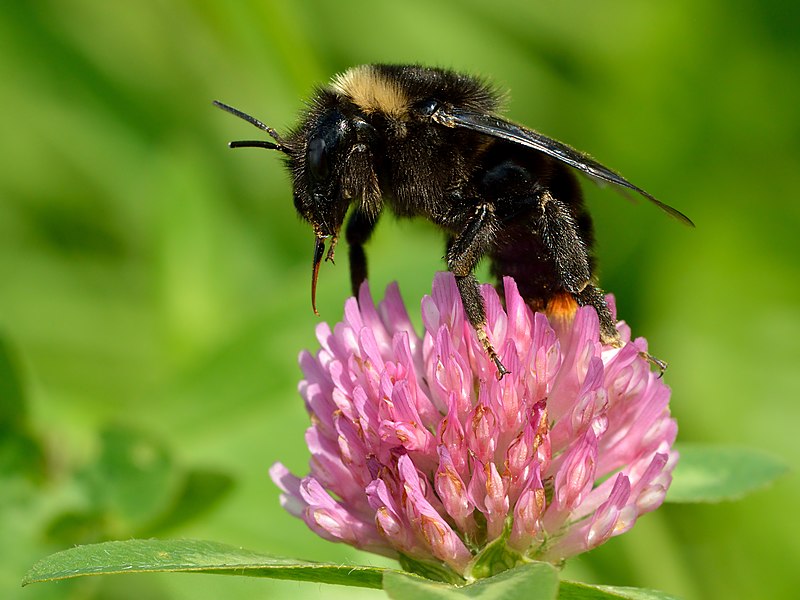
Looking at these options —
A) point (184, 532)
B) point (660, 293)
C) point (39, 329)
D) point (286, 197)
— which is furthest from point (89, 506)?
point (660, 293)

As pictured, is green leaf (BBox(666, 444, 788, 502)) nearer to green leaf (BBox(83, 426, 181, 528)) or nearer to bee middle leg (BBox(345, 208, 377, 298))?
bee middle leg (BBox(345, 208, 377, 298))

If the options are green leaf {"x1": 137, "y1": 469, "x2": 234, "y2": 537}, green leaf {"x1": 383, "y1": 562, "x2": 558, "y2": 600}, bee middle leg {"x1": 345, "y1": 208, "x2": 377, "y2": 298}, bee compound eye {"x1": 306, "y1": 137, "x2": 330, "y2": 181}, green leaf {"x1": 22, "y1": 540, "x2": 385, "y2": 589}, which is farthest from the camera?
green leaf {"x1": 137, "y1": 469, "x2": 234, "y2": 537}

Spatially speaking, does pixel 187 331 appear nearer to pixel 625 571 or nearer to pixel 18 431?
pixel 18 431

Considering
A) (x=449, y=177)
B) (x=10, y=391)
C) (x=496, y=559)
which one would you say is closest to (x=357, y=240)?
(x=449, y=177)

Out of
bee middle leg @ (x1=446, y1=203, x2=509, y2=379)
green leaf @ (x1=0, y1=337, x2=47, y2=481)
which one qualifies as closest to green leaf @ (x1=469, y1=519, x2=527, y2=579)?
bee middle leg @ (x1=446, y1=203, x2=509, y2=379)

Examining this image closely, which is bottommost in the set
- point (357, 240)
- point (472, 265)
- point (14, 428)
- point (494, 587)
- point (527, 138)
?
point (494, 587)

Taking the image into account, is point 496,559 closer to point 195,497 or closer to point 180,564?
point 180,564
